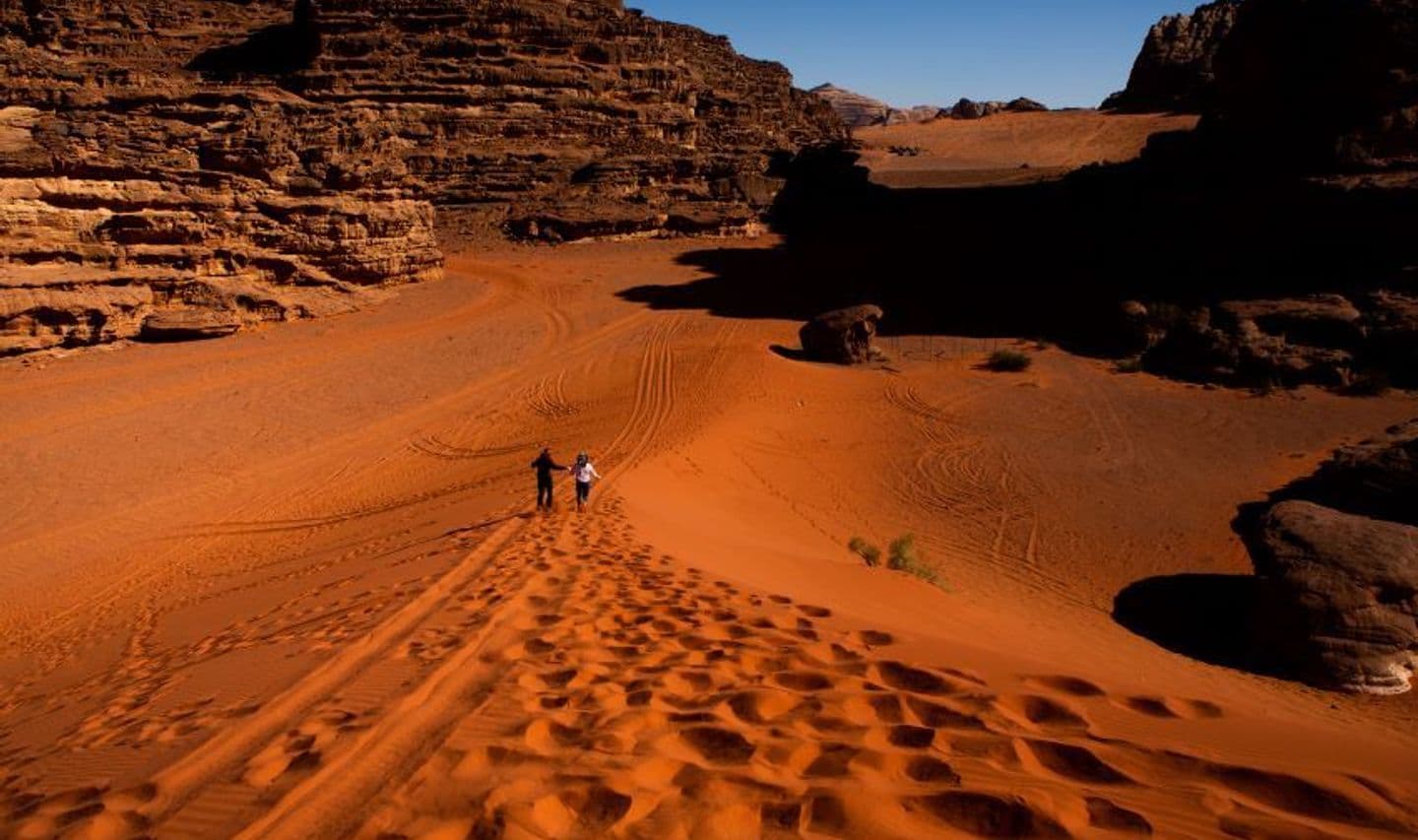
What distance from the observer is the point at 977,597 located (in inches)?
387

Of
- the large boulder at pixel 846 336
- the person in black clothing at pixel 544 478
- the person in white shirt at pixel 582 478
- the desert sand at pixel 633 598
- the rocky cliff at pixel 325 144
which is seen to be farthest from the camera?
the large boulder at pixel 846 336

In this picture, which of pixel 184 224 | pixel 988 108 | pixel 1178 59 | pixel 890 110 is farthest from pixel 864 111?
pixel 184 224

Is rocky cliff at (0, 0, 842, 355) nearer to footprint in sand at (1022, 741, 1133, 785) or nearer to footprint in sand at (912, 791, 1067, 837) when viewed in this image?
footprint in sand at (912, 791, 1067, 837)

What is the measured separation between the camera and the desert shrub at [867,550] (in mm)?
10148

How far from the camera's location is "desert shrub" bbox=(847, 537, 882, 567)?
400 inches

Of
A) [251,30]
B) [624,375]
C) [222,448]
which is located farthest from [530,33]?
[222,448]

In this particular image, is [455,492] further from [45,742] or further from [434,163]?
[434,163]

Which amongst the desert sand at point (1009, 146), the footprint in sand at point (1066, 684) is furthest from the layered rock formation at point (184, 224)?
the desert sand at point (1009, 146)

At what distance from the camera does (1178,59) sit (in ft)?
215

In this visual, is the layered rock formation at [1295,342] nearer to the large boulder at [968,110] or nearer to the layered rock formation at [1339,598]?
the layered rock formation at [1339,598]

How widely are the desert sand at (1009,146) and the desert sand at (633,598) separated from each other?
34272 millimetres

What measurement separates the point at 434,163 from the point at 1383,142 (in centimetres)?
3484

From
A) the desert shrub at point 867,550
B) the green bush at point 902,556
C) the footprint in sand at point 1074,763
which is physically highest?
the footprint in sand at point 1074,763

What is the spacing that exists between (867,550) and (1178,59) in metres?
73.1
